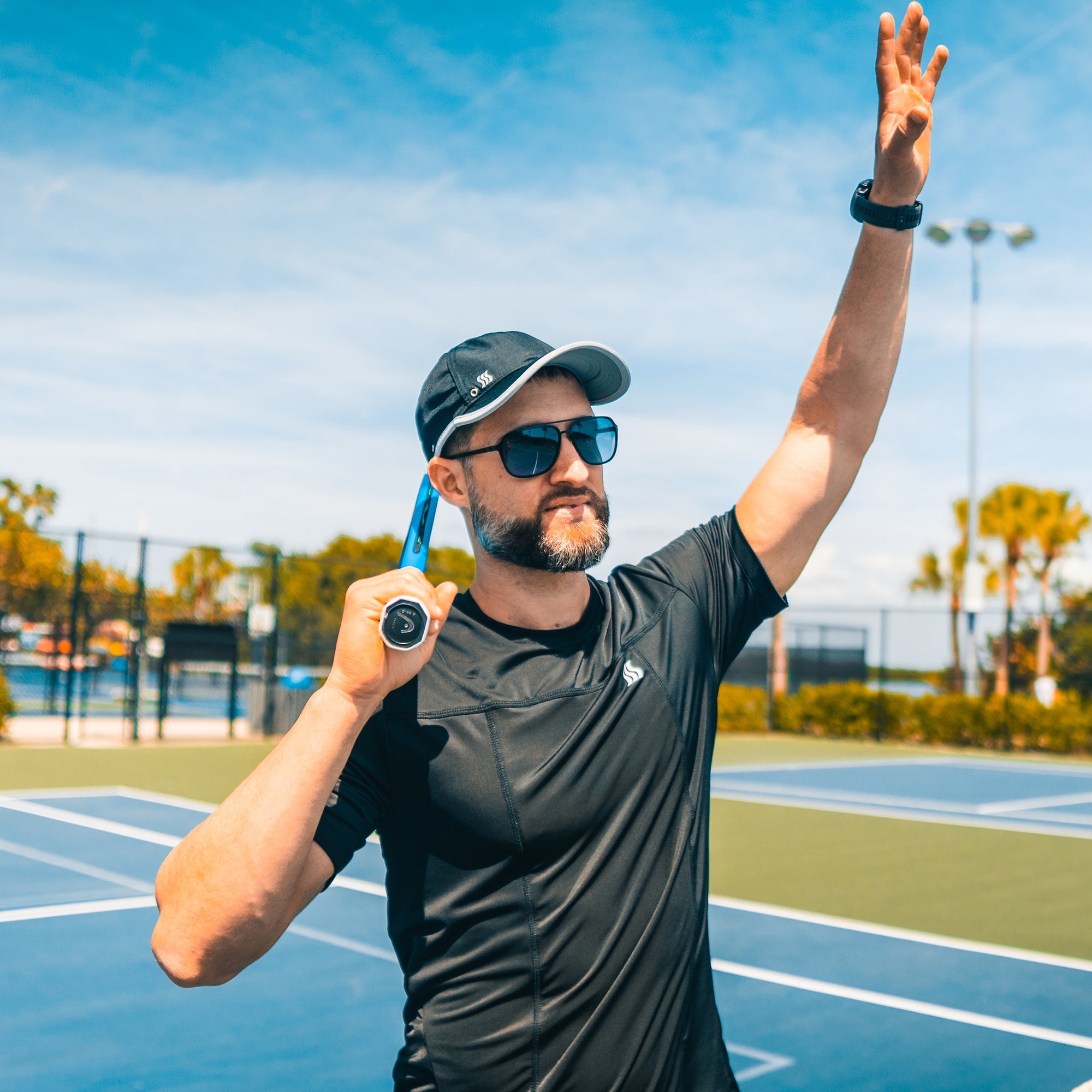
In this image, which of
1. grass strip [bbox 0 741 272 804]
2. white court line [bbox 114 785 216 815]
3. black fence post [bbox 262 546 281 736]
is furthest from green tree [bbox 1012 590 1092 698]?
white court line [bbox 114 785 216 815]

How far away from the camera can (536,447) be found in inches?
82.7

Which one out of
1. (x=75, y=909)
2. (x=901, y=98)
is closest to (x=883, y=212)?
(x=901, y=98)

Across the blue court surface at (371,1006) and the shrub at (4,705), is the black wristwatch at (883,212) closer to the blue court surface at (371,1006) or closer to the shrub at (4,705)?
the blue court surface at (371,1006)

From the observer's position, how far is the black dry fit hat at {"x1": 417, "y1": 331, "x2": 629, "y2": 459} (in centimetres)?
207

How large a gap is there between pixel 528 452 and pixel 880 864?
26.0 ft

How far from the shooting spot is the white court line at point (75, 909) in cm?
654

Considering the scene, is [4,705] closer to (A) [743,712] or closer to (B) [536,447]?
(A) [743,712]

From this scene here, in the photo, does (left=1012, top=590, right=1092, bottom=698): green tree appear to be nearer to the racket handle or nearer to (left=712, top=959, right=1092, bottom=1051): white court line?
(left=712, top=959, right=1092, bottom=1051): white court line

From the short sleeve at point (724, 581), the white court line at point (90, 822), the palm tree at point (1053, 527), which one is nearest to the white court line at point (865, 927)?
the white court line at point (90, 822)

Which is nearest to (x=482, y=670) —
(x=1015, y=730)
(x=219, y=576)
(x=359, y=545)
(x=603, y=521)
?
(x=603, y=521)

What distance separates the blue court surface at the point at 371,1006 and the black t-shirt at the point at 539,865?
2.69m

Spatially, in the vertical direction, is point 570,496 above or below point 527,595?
above

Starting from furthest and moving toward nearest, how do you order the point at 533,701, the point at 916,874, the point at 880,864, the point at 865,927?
1. the point at 880,864
2. the point at 916,874
3. the point at 865,927
4. the point at 533,701

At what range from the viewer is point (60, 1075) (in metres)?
4.30
